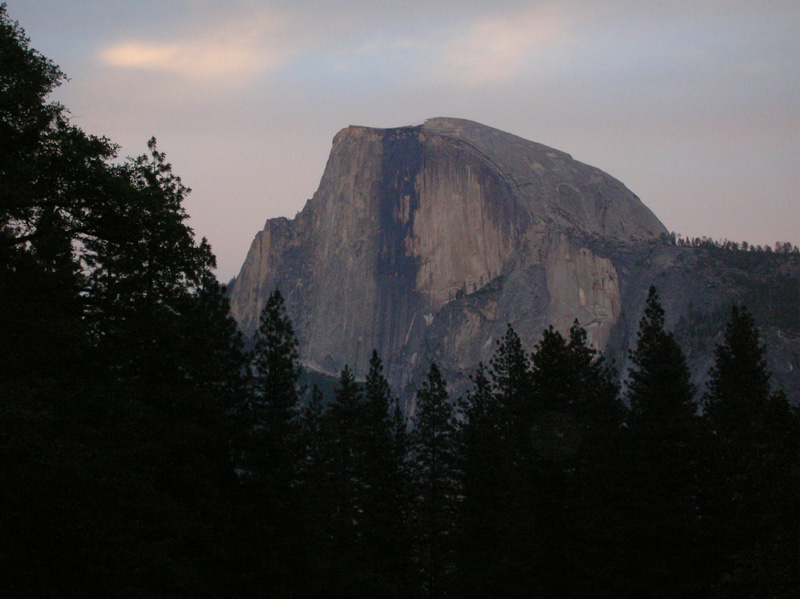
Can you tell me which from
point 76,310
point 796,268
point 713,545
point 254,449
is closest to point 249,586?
point 254,449

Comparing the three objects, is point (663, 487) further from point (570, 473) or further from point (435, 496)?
point (435, 496)

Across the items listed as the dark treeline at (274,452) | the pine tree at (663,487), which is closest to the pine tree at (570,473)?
the dark treeline at (274,452)

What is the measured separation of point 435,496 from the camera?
1686 inches

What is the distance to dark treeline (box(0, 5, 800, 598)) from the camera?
15188 millimetres

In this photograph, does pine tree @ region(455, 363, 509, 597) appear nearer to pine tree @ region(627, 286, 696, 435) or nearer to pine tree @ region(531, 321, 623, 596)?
pine tree @ region(531, 321, 623, 596)

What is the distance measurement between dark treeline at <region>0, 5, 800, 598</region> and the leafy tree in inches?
5.2

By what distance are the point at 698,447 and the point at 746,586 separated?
36.9 ft

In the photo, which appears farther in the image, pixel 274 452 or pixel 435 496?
pixel 435 496

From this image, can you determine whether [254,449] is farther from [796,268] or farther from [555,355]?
[796,268]

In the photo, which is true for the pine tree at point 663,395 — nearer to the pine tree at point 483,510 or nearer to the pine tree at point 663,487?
the pine tree at point 663,487

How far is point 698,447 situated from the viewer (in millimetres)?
34125

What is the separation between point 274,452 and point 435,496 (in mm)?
14255

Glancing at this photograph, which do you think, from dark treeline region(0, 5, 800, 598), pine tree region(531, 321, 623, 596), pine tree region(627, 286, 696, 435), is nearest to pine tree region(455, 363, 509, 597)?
dark treeline region(0, 5, 800, 598)

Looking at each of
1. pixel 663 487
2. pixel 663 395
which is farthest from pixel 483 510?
pixel 663 395
